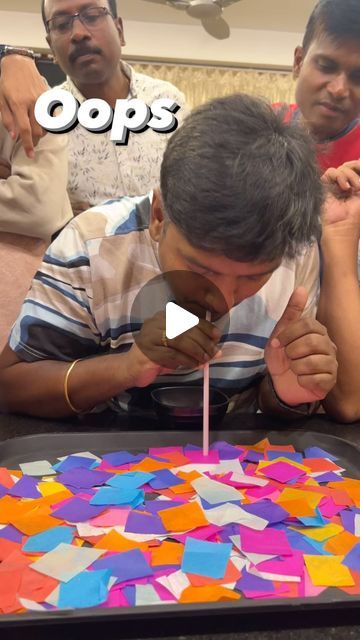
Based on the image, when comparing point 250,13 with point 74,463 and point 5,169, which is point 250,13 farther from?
point 74,463

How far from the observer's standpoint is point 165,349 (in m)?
0.74

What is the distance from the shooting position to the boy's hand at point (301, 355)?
80 cm

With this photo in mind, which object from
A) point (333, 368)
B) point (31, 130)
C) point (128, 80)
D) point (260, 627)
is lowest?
point (260, 627)

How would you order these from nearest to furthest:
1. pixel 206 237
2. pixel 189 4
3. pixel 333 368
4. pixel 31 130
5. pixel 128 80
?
pixel 206 237, pixel 333 368, pixel 31 130, pixel 128 80, pixel 189 4

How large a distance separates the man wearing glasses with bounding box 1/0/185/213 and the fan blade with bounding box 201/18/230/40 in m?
1.24

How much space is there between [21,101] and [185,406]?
665mm

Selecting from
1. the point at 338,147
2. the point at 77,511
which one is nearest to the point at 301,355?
the point at 77,511

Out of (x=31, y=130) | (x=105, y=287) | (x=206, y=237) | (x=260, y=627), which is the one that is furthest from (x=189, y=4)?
(x=260, y=627)

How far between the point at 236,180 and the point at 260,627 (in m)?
0.40

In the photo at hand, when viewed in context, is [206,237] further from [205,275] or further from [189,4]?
[189,4]

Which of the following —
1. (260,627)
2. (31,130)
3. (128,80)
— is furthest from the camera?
(128,80)

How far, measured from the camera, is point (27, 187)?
Result: 3.75 ft

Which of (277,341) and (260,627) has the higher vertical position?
(277,341)

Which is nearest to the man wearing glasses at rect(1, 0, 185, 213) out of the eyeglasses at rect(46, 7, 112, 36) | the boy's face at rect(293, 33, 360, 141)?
the eyeglasses at rect(46, 7, 112, 36)
